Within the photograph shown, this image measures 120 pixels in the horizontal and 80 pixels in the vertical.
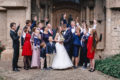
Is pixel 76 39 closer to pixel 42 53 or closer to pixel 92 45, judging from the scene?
pixel 92 45

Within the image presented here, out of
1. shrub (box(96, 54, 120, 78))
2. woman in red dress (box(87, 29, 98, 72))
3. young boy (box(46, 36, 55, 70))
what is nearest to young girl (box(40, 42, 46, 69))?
young boy (box(46, 36, 55, 70))

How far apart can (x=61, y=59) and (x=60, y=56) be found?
0.43 feet

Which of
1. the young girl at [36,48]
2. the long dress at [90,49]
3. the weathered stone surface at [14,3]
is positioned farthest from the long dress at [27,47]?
the weathered stone surface at [14,3]

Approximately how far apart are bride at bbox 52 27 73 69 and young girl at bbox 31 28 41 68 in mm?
767

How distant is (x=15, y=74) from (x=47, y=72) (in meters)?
1.23

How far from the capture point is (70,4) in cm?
1173

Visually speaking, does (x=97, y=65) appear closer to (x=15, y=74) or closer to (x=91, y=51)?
(x=91, y=51)

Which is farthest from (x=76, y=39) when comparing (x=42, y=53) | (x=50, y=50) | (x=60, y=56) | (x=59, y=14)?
(x=59, y=14)

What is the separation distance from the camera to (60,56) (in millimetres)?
7281

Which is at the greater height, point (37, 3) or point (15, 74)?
point (37, 3)

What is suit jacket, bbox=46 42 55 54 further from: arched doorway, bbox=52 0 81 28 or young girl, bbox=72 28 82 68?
arched doorway, bbox=52 0 81 28

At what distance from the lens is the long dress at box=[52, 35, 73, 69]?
23.7ft

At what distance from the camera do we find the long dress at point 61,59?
7219 millimetres

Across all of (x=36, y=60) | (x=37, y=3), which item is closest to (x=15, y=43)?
(x=36, y=60)
